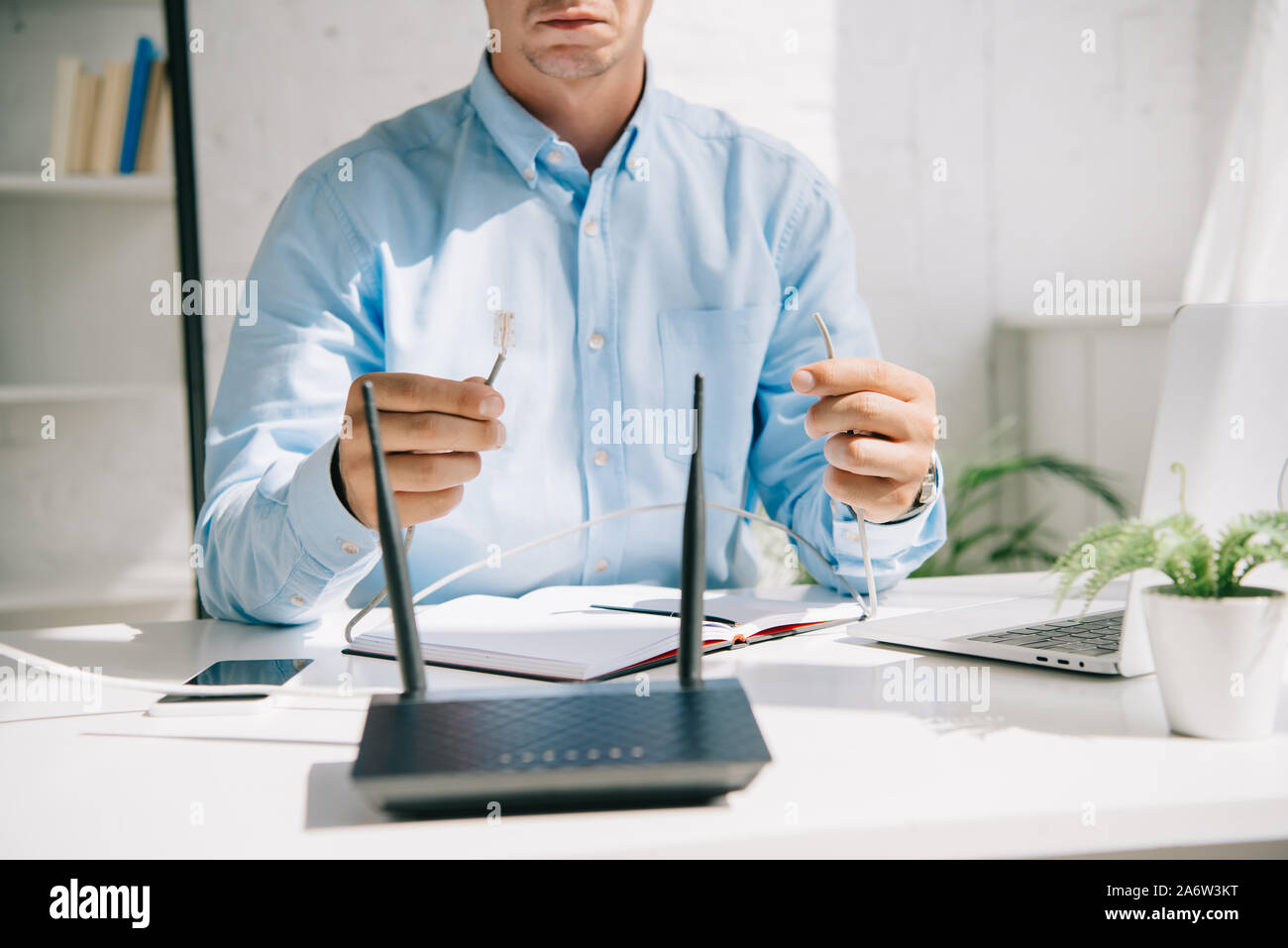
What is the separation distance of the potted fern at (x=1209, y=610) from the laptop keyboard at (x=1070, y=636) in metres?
0.15

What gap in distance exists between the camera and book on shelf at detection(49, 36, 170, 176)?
84.4 inches

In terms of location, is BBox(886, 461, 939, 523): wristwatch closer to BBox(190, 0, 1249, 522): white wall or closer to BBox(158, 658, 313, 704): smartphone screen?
BBox(158, 658, 313, 704): smartphone screen

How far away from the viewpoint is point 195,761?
24.5 inches

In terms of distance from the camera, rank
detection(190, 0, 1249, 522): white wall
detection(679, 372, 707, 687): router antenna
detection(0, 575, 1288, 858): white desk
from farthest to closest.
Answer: detection(190, 0, 1249, 522): white wall
detection(679, 372, 707, 687): router antenna
detection(0, 575, 1288, 858): white desk

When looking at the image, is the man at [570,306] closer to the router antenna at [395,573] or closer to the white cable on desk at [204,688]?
the white cable on desk at [204,688]

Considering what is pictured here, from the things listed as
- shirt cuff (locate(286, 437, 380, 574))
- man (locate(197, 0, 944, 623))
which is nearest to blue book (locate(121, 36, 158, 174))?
man (locate(197, 0, 944, 623))

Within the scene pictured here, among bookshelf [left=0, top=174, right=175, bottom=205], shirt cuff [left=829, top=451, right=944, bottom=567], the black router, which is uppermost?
bookshelf [left=0, top=174, right=175, bottom=205]

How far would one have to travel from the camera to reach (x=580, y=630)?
0.86 m

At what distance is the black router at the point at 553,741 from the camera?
51cm

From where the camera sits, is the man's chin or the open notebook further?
the man's chin

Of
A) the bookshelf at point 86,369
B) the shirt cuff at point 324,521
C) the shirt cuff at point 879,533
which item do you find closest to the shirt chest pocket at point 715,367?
the shirt cuff at point 879,533

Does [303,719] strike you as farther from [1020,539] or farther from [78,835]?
[1020,539]

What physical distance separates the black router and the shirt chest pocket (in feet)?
2.32

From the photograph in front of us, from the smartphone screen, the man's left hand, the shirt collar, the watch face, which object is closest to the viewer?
the smartphone screen
